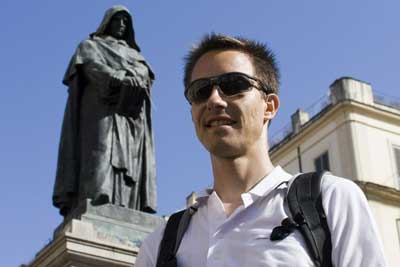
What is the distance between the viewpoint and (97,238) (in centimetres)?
635

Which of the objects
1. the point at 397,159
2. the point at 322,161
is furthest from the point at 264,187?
the point at 397,159

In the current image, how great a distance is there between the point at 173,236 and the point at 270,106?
0.52 m

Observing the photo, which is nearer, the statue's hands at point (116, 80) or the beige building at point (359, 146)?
the statue's hands at point (116, 80)

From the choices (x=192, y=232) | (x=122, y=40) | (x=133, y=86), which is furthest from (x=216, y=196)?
(x=122, y=40)

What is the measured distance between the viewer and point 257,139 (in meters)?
2.38

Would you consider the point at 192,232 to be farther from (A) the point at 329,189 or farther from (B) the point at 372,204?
(B) the point at 372,204

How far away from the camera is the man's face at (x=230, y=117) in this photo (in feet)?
7.60

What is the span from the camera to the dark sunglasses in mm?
2361

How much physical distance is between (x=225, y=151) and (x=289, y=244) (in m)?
0.39

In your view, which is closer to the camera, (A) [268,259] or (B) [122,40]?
(A) [268,259]

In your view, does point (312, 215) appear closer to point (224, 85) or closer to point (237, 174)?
point (237, 174)

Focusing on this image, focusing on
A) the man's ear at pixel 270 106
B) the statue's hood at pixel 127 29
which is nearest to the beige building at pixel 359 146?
the statue's hood at pixel 127 29

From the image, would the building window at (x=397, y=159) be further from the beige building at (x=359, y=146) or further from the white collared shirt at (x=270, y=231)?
the white collared shirt at (x=270, y=231)

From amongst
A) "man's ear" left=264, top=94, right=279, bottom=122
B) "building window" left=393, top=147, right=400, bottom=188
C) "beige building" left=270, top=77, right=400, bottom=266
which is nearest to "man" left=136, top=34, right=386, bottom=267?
"man's ear" left=264, top=94, right=279, bottom=122
